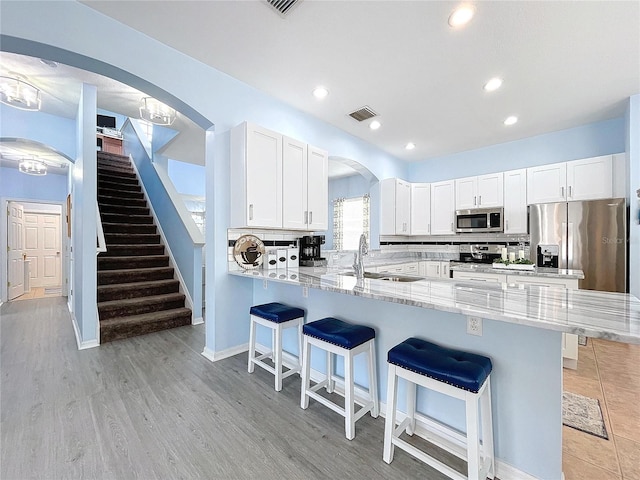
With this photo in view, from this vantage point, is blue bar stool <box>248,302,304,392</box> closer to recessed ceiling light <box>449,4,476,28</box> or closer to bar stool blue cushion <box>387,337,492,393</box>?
bar stool blue cushion <box>387,337,492,393</box>

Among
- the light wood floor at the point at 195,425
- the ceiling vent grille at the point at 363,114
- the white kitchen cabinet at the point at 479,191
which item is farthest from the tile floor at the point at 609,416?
the ceiling vent grille at the point at 363,114

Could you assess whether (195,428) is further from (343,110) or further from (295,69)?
(343,110)

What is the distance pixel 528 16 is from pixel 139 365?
4463 mm

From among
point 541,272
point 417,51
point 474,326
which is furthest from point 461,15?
point 541,272

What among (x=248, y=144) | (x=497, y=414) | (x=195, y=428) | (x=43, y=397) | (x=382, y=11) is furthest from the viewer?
(x=248, y=144)

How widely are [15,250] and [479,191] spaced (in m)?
9.32

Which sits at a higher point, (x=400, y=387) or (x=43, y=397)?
(x=400, y=387)

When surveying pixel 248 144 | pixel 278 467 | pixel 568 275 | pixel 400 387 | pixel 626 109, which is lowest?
pixel 278 467

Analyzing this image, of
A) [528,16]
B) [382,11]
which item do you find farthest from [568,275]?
[382,11]

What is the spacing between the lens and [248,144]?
2.62 metres

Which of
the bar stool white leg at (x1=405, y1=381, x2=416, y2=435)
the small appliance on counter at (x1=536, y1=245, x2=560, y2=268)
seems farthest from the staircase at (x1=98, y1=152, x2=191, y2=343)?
the small appliance on counter at (x1=536, y1=245, x2=560, y2=268)

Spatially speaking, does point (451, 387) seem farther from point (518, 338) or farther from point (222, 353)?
point (222, 353)

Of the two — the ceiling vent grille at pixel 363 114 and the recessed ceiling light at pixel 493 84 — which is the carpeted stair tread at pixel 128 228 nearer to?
the ceiling vent grille at pixel 363 114

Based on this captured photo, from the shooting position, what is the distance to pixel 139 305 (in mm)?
3748
